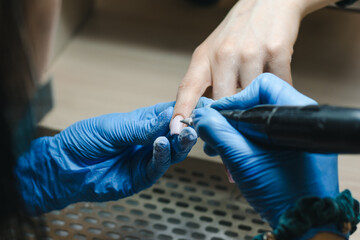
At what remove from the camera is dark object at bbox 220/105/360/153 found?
0.42 meters

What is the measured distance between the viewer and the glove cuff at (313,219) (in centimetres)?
50

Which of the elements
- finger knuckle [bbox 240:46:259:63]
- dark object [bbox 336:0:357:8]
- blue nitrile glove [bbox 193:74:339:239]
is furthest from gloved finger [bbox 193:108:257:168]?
dark object [bbox 336:0:357:8]

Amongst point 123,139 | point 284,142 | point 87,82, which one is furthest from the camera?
point 87,82

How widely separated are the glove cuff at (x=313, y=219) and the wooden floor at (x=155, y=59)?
35 centimetres

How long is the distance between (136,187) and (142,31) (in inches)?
27.6

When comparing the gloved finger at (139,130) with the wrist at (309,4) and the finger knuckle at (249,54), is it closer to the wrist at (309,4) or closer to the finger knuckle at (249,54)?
the finger knuckle at (249,54)

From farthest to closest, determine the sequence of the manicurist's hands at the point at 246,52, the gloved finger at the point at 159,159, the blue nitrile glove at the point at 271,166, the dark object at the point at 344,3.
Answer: the dark object at the point at 344,3, the manicurist's hands at the point at 246,52, the gloved finger at the point at 159,159, the blue nitrile glove at the point at 271,166

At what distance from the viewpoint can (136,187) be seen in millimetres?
729

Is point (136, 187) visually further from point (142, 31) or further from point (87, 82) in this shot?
point (142, 31)

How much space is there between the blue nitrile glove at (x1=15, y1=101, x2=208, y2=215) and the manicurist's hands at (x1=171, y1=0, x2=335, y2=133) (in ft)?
0.28

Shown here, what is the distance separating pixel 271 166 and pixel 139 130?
257 mm

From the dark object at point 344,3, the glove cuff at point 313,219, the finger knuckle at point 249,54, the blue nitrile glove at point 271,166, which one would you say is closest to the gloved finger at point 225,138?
the blue nitrile glove at point 271,166

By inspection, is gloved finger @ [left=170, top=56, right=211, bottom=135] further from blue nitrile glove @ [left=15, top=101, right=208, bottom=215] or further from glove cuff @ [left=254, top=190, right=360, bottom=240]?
glove cuff @ [left=254, top=190, right=360, bottom=240]

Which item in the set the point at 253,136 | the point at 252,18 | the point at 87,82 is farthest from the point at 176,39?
the point at 253,136
